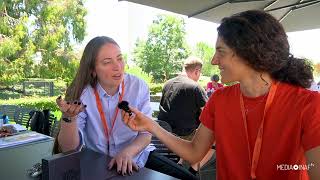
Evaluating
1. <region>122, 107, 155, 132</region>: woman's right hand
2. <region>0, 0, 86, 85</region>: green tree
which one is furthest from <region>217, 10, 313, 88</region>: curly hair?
<region>0, 0, 86, 85</region>: green tree

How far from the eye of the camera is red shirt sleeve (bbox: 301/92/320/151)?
4.37 feet

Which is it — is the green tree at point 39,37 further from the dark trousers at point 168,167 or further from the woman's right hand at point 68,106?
the woman's right hand at point 68,106

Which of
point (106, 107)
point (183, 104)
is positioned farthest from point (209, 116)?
point (183, 104)

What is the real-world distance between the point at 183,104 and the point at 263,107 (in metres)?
3.28

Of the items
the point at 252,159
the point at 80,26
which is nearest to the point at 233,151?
the point at 252,159

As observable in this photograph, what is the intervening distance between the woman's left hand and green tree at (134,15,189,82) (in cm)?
2639

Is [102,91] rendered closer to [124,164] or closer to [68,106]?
[68,106]

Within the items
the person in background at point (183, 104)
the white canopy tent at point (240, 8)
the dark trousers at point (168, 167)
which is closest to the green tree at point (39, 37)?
the person in background at point (183, 104)

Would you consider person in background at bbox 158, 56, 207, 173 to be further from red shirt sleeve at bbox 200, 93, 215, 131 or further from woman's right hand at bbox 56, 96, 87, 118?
woman's right hand at bbox 56, 96, 87, 118

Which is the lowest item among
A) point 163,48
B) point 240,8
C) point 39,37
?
point 163,48

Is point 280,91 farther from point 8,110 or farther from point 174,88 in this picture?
Answer: point 8,110

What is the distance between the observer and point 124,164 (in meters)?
1.64

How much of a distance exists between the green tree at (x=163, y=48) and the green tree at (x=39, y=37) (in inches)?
547

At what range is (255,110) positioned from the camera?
1.58 m
